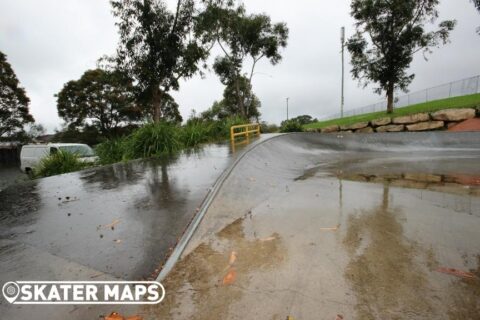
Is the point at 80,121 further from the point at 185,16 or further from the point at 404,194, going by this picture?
the point at 404,194

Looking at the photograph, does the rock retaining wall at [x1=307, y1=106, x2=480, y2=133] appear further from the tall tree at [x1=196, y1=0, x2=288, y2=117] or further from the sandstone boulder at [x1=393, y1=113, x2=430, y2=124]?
the tall tree at [x1=196, y1=0, x2=288, y2=117]

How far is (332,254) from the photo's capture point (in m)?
3.03

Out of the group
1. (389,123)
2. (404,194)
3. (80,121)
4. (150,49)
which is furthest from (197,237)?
(80,121)

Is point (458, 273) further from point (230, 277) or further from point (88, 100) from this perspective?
point (88, 100)

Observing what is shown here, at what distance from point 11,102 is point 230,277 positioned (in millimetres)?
29327

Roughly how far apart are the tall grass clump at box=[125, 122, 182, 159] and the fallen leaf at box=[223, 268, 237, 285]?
8.37 m

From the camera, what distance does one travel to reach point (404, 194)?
5355 mm

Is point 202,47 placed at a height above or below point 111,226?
above

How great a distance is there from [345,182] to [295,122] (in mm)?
18254

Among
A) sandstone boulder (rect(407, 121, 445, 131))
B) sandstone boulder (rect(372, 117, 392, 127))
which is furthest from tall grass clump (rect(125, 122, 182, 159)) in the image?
sandstone boulder (rect(407, 121, 445, 131))

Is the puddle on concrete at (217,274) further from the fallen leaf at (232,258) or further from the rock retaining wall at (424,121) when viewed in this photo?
the rock retaining wall at (424,121)

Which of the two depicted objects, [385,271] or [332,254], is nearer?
[385,271]

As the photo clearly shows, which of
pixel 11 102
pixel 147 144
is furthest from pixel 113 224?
pixel 11 102

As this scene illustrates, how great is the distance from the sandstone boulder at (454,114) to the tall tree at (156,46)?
14136 mm
